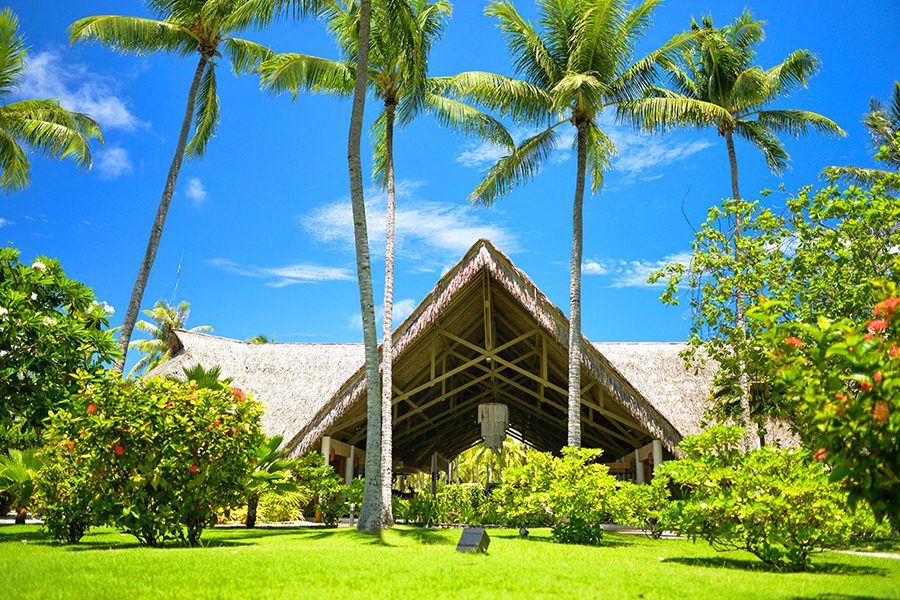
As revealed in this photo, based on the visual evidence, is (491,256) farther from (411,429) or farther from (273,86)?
(411,429)

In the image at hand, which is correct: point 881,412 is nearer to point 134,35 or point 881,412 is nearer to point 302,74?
point 302,74

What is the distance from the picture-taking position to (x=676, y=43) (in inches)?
480

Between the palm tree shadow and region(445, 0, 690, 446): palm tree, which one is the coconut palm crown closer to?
region(445, 0, 690, 446): palm tree

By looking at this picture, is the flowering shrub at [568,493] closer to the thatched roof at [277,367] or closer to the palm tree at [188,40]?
the palm tree at [188,40]

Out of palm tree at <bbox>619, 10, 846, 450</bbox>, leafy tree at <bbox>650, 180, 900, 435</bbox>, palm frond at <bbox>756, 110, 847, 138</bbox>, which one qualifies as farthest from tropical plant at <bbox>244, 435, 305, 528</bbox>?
palm frond at <bbox>756, 110, 847, 138</bbox>

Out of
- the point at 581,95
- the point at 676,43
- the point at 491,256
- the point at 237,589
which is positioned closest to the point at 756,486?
the point at 237,589

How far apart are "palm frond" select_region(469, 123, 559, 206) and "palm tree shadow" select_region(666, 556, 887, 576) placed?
8991mm

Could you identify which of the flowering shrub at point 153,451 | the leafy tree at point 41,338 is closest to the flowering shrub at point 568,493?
the flowering shrub at point 153,451

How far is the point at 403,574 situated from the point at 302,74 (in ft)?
32.6

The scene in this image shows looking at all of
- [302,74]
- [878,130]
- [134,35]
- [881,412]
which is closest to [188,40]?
[134,35]

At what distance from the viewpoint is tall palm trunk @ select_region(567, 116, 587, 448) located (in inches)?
447

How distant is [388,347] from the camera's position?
466 inches

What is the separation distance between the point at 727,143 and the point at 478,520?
1138cm

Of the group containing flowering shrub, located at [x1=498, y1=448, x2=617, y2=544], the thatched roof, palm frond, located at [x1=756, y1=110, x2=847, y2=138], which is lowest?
flowering shrub, located at [x1=498, y1=448, x2=617, y2=544]
